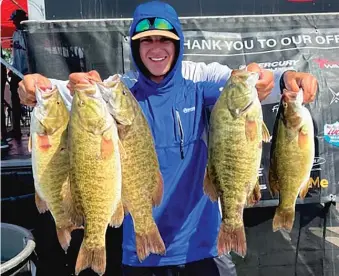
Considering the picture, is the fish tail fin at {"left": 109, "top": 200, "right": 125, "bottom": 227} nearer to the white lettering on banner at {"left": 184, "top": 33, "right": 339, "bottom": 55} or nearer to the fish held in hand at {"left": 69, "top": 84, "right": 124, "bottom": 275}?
the fish held in hand at {"left": 69, "top": 84, "right": 124, "bottom": 275}

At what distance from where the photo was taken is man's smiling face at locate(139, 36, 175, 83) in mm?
2654

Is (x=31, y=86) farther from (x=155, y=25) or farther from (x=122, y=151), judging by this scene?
(x=155, y=25)

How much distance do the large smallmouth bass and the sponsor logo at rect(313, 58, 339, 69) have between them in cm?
187

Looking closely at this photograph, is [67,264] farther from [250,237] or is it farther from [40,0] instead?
[40,0]

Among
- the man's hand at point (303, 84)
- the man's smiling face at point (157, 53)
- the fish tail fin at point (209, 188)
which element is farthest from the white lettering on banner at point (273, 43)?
the fish tail fin at point (209, 188)

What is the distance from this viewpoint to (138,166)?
7.57 feet

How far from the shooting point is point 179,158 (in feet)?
8.77

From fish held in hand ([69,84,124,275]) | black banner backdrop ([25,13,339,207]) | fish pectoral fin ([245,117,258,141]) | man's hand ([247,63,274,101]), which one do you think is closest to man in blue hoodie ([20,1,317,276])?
man's hand ([247,63,274,101])

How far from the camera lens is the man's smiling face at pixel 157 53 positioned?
8.71 feet

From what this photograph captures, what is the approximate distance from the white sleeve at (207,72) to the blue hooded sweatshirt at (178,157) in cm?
26

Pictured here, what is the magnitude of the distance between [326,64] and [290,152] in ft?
5.94

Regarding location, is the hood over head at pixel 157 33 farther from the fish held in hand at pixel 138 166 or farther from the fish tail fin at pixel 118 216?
the fish tail fin at pixel 118 216

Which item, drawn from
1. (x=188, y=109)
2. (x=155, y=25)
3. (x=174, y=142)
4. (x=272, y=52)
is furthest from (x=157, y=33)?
(x=272, y=52)

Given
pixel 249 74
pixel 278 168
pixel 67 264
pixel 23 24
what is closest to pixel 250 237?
pixel 67 264
